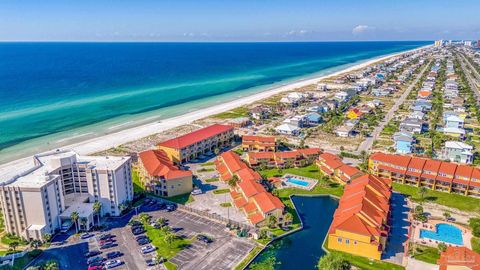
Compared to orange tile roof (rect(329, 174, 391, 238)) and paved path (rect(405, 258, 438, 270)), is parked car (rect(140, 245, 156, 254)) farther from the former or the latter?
paved path (rect(405, 258, 438, 270))

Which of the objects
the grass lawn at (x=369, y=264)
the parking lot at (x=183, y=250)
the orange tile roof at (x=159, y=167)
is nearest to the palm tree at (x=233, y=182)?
the orange tile roof at (x=159, y=167)

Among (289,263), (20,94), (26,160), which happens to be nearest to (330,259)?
(289,263)

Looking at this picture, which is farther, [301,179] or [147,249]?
[301,179]

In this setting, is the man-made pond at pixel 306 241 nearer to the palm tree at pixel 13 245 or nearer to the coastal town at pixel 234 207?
the coastal town at pixel 234 207

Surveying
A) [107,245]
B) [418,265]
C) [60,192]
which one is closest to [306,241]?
[418,265]

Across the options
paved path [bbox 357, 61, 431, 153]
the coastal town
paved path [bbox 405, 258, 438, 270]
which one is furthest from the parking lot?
paved path [bbox 357, 61, 431, 153]

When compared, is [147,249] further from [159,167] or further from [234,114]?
[234,114]

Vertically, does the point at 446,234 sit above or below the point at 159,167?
below
